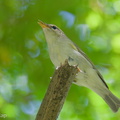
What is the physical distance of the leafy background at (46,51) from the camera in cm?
386

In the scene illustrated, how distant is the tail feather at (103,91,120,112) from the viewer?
3.90 metres

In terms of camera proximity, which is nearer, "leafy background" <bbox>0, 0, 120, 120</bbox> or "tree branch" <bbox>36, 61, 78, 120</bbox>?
"tree branch" <bbox>36, 61, 78, 120</bbox>

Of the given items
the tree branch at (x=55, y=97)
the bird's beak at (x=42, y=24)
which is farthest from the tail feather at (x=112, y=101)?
the tree branch at (x=55, y=97)

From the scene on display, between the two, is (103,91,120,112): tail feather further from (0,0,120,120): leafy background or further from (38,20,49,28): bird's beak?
(38,20,49,28): bird's beak

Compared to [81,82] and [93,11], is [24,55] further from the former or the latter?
[93,11]

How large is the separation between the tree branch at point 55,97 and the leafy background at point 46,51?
1.50m

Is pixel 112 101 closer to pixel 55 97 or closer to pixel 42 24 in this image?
pixel 42 24

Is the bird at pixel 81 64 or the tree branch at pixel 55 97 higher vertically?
the bird at pixel 81 64

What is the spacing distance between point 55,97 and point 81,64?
188 cm

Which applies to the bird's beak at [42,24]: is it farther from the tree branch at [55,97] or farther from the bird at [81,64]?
the tree branch at [55,97]

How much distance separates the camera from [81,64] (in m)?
4.02

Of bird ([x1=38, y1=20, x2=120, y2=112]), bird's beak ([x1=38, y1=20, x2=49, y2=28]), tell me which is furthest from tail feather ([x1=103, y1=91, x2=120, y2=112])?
bird's beak ([x1=38, y1=20, x2=49, y2=28])

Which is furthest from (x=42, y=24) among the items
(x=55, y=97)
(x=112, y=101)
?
(x=55, y=97)

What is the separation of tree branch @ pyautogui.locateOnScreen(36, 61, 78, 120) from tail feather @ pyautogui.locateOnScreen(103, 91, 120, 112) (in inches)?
66.8
